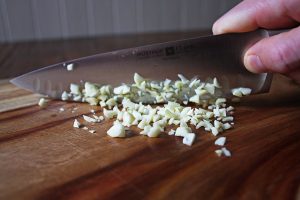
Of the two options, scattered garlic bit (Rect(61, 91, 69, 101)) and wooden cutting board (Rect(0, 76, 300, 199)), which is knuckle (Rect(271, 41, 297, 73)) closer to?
wooden cutting board (Rect(0, 76, 300, 199))

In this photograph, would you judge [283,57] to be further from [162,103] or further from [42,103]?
[42,103]

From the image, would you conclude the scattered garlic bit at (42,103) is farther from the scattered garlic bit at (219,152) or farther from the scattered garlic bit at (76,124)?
the scattered garlic bit at (219,152)

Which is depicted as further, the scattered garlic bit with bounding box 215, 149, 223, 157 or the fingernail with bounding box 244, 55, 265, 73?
the fingernail with bounding box 244, 55, 265, 73

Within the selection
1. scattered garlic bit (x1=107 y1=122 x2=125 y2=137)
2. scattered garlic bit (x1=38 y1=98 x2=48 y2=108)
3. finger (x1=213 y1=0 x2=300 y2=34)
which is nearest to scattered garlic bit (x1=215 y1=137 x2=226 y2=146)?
scattered garlic bit (x1=107 y1=122 x2=125 y2=137)

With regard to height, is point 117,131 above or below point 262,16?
below

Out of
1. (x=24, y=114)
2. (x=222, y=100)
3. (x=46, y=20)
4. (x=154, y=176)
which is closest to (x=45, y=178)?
(x=154, y=176)

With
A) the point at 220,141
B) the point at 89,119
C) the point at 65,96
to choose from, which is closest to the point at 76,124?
the point at 89,119

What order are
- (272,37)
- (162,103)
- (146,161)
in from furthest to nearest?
(162,103), (272,37), (146,161)
